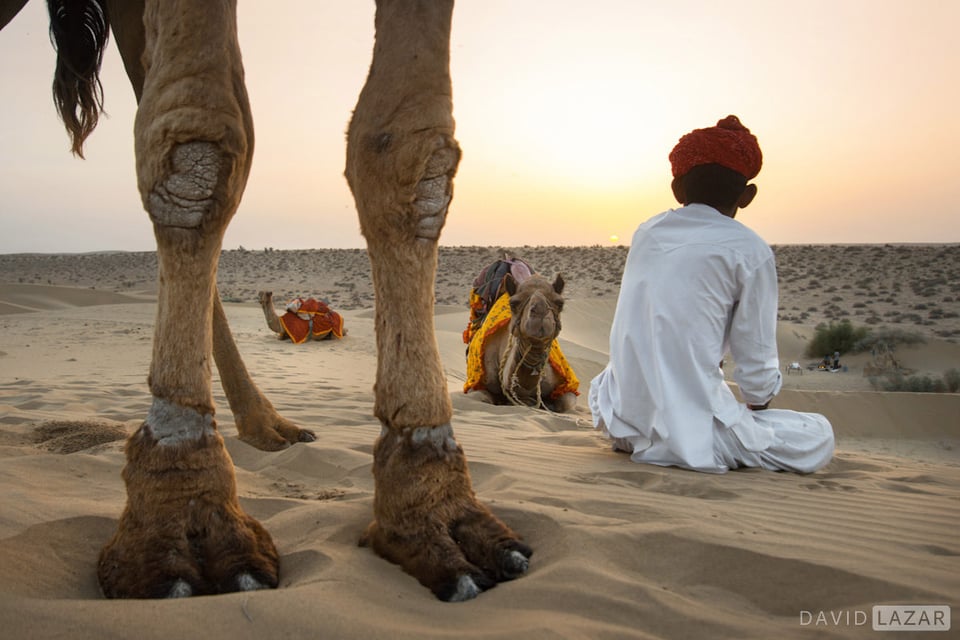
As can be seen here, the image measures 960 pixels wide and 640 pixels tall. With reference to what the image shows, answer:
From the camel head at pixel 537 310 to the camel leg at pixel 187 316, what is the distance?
161 inches

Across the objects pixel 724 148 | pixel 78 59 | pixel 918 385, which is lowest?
pixel 918 385

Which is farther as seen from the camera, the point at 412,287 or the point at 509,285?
the point at 509,285

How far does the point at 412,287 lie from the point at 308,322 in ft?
40.7

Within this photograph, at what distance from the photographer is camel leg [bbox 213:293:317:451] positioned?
11.9 feet

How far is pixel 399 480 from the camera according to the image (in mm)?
1939

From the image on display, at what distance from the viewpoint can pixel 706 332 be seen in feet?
11.3

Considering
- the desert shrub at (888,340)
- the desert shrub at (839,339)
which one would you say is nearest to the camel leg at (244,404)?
the desert shrub at (888,340)

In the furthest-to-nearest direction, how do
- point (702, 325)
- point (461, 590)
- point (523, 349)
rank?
point (523, 349) → point (702, 325) → point (461, 590)

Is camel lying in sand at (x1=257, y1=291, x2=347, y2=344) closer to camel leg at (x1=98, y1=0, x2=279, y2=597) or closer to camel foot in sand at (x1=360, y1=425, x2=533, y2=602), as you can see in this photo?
camel leg at (x1=98, y1=0, x2=279, y2=597)

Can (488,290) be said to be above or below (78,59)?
below

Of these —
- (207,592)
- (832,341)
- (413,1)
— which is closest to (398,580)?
(207,592)

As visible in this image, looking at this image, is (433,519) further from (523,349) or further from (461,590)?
(523,349)

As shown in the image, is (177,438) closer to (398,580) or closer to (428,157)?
(398,580)

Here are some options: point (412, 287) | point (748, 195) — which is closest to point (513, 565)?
point (412, 287)
